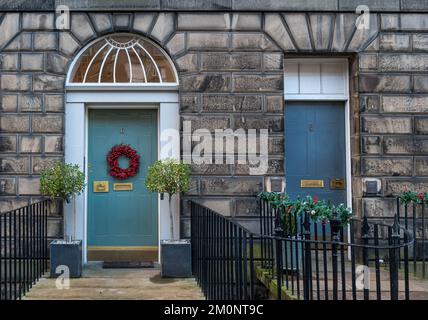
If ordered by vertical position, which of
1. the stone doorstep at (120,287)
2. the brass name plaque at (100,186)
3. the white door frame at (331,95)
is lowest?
the stone doorstep at (120,287)

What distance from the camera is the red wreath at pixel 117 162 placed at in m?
8.27

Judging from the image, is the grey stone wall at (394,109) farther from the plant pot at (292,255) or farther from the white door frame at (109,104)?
the white door frame at (109,104)

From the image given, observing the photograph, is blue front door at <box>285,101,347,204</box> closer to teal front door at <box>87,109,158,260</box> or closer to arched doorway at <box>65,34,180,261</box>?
arched doorway at <box>65,34,180,261</box>

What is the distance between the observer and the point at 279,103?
26.8 feet

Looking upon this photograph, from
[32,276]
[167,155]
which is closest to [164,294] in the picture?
[32,276]

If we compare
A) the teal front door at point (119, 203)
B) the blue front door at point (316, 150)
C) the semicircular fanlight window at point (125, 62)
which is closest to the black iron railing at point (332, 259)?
the blue front door at point (316, 150)

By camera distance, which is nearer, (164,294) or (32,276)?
(164,294)

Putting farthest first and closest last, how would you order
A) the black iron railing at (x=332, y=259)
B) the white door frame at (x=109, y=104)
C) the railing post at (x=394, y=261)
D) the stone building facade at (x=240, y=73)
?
the white door frame at (x=109, y=104), the stone building facade at (x=240, y=73), the black iron railing at (x=332, y=259), the railing post at (x=394, y=261)

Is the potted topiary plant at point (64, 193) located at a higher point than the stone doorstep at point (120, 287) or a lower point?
higher

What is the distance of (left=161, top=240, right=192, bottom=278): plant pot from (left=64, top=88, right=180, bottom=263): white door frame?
0.88 metres

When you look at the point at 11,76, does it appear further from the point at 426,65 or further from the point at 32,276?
the point at 426,65

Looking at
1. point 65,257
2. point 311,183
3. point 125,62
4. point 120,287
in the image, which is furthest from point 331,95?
point 65,257

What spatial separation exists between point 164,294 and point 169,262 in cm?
84

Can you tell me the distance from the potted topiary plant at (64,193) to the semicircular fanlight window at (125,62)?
1683 mm
